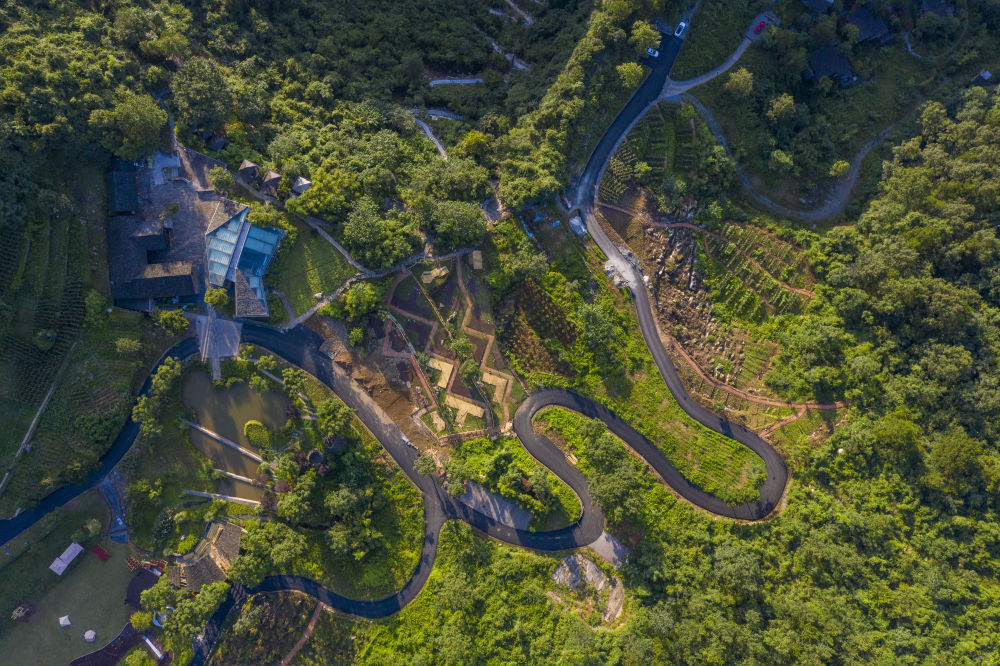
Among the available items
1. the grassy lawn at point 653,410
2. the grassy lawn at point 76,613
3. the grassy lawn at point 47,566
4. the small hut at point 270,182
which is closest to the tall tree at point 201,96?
the small hut at point 270,182

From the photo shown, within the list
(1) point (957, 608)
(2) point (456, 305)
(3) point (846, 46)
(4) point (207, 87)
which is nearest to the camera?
(1) point (957, 608)

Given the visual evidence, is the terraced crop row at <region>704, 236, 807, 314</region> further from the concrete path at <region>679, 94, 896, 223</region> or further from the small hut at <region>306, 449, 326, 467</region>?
the small hut at <region>306, 449, 326, 467</region>

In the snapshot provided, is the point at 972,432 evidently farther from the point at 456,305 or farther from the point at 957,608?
the point at 456,305

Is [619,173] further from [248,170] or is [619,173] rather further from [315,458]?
[315,458]

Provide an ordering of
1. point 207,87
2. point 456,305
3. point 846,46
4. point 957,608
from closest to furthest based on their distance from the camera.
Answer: point 957,608 → point 207,87 → point 456,305 → point 846,46

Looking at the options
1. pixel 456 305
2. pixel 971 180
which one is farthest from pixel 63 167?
pixel 971 180

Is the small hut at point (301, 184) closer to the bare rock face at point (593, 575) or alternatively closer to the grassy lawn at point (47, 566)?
the grassy lawn at point (47, 566)

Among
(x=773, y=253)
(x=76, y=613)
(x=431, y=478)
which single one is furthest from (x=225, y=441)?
(x=773, y=253)
